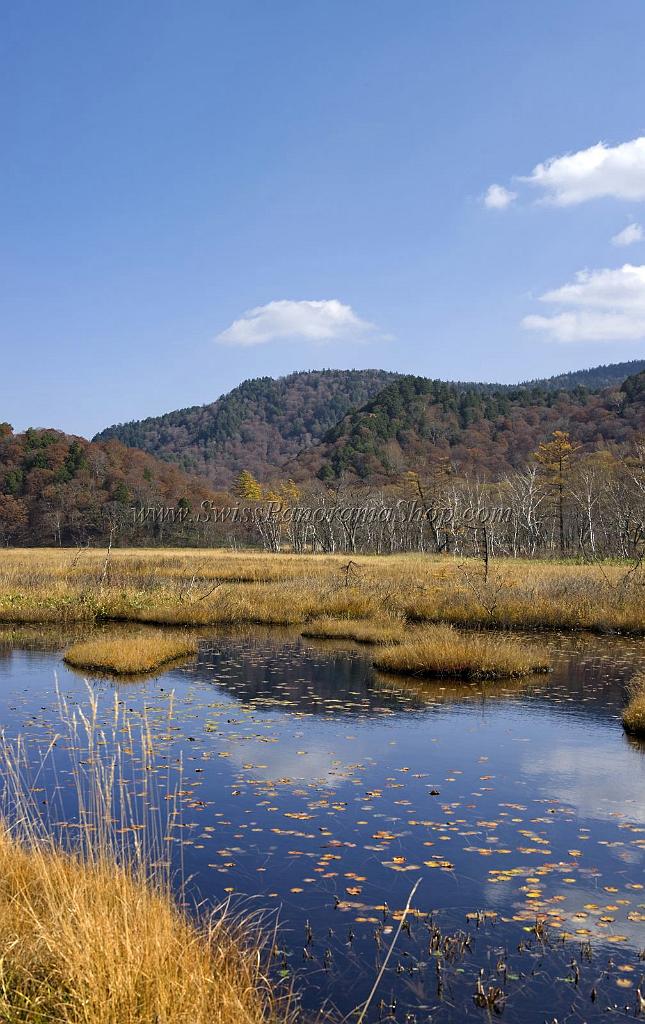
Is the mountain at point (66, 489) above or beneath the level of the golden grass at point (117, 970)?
above

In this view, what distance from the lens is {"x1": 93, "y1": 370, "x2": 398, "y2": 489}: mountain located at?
146375 millimetres

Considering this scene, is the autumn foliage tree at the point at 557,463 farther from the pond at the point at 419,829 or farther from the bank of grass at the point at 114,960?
the bank of grass at the point at 114,960

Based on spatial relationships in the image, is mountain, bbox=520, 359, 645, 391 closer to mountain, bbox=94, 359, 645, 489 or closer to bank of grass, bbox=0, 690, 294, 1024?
mountain, bbox=94, 359, 645, 489

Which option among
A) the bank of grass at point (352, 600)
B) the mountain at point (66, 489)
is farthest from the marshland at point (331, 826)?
the mountain at point (66, 489)

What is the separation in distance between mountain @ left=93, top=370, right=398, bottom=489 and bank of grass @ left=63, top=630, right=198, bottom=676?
11513 centimetres

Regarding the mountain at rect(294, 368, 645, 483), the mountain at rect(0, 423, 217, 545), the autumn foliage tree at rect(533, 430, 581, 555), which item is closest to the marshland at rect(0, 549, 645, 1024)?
the autumn foliage tree at rect(533, 430, 581, 555)

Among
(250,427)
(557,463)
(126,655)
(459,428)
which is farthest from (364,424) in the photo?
(126,655)

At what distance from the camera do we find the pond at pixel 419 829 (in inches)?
245

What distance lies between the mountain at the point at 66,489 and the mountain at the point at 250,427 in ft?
127

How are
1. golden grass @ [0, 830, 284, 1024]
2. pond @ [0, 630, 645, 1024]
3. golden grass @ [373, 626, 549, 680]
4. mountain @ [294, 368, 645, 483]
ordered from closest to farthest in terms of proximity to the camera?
golden grass @ [0, 830, 284, 1024] → pond @ [0, 630, 645, 1024] → golden grass @ [373, 626, 549, 680] → mountain @ [294, 368, 645, 483]

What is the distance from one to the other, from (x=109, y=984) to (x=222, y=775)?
6716 mm

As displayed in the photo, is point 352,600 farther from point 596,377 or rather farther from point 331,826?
point 596,377

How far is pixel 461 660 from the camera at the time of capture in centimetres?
1883

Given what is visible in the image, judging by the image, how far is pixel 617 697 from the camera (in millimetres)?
16594
